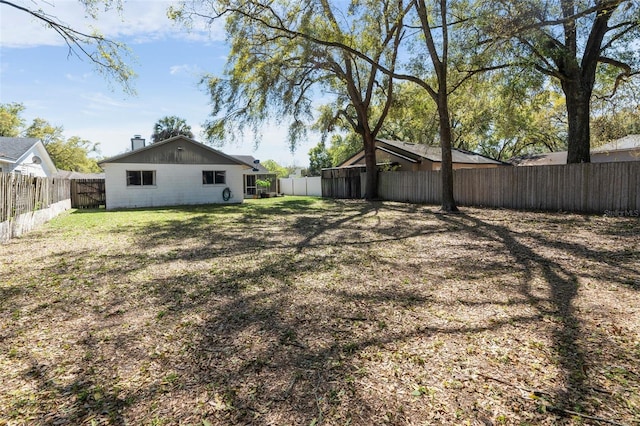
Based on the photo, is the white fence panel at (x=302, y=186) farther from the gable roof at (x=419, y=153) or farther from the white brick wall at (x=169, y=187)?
the white brick wall at (x=169, y=187)

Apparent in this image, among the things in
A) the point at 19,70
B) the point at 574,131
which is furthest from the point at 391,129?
the point at 19,70

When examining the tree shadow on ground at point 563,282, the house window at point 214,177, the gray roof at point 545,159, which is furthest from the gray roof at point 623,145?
the house window at point 214,177

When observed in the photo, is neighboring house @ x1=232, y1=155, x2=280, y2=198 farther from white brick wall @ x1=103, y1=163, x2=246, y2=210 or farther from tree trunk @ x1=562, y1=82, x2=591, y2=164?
tree trunk @ x1=562, y1=82, x2=591, y2=164

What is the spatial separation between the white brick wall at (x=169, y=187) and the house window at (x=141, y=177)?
0.53 ft

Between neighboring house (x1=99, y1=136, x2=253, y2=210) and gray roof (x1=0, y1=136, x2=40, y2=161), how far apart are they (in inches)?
132

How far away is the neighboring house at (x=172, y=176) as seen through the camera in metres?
15.8

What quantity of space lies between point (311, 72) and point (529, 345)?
47.7ft

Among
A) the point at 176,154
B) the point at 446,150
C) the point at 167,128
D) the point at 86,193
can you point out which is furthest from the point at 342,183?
the point at 167,128

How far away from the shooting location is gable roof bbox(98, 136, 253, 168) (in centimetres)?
1579

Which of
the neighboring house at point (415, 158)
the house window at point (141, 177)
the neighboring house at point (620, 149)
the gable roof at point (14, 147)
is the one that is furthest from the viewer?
the neighboring house at point (415, 158)

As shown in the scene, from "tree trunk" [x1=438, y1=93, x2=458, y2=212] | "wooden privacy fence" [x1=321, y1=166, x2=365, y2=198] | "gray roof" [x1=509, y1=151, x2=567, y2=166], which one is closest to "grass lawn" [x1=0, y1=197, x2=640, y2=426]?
"tree trunk" [x1=438, y1=93, x2=458, y2=212]

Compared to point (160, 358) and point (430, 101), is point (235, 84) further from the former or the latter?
point (160, 358)

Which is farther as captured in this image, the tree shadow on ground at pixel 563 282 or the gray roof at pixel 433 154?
the gray roof at pixel 433 154

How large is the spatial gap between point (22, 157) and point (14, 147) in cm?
127
